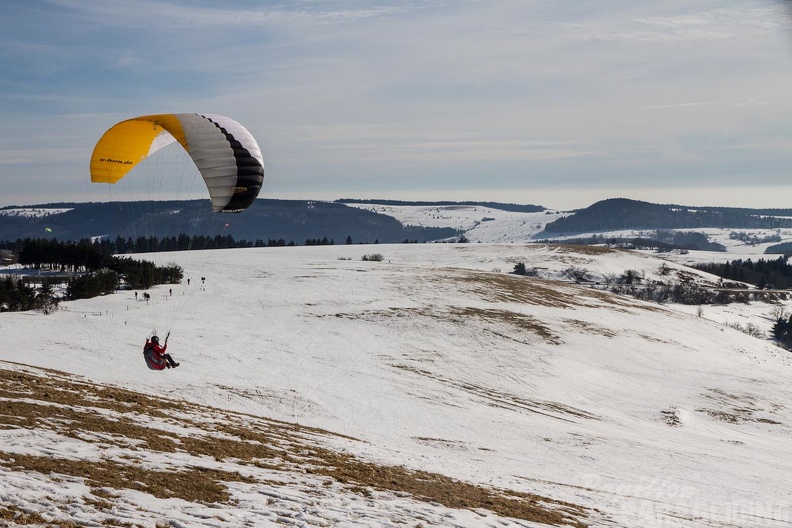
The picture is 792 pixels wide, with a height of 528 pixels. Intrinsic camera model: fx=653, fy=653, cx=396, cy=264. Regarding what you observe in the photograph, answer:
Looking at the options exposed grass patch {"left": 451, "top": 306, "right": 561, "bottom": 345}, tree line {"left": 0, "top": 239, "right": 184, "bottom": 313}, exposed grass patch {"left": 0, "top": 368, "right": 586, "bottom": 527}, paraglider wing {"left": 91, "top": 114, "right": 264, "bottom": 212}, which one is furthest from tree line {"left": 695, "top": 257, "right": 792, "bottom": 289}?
exposed grass patch {"left": 0, "top": 368, "right": 586, "bottom": 527}

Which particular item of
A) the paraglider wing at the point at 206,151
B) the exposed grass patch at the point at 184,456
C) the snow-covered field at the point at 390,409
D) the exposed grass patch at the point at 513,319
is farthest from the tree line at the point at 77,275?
the exposed grass patch at the point at 513,319

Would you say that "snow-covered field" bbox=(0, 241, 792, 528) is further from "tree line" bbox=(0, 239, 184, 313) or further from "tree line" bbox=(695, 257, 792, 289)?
"tree line" bbox=(695, 257, 792, 289)

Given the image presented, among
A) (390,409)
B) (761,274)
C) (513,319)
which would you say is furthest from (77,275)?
(761,274)

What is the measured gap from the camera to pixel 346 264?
95062 mm

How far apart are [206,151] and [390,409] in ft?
46.1

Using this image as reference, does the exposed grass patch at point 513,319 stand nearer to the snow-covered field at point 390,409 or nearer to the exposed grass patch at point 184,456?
the snow-covered field at point 390,409

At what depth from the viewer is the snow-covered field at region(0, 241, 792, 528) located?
12789 mm

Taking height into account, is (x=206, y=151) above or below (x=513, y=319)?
above

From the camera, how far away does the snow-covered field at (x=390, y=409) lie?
42.0 feet

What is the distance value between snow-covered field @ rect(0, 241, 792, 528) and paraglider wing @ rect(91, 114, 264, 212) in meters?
7.48

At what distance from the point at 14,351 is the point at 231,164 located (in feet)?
56.8

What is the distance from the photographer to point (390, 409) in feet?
96.3

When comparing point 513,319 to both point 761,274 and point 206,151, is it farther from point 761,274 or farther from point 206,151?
point 761,274

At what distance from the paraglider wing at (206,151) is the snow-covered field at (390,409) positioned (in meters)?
7.48
